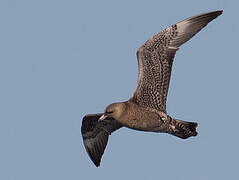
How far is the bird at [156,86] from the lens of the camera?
11.4 meters

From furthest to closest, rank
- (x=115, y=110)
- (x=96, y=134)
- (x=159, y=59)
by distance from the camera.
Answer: (x=96, y=134) → (x=159, y=59) → (x=115, y=110)

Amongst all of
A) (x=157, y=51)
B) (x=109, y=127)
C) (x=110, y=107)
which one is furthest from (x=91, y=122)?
(x=157, y=51)

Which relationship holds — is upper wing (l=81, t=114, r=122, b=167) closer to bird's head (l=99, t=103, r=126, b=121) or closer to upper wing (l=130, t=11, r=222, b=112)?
bird's head (l=99, t=103, r=126, b=121)

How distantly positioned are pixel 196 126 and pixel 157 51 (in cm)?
178

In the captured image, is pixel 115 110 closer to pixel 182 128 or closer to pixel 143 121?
pixel 143 121

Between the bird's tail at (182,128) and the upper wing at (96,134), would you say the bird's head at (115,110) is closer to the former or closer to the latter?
the bird's tail at (182,128)

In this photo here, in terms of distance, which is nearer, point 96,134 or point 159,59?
Answer: point 159,59

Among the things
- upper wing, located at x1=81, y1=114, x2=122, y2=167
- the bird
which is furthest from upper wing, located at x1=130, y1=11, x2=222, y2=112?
upper wing, located at x1=81, y1=114, x2=122, y2=167

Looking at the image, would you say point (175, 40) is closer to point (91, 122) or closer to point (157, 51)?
point (157, 51)

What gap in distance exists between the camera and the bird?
1142cm

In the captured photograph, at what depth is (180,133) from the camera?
468 inches

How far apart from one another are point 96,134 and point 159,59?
267 cm

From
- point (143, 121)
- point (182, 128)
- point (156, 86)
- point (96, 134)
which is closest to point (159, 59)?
point (156, 86)

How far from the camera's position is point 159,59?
38.1 feet
